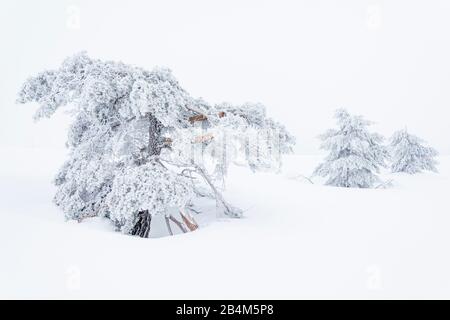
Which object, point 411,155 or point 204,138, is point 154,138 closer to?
point 204,138

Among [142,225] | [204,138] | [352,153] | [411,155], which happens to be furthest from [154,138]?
[411,155]

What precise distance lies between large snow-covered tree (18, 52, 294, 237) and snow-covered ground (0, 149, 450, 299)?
70 cm

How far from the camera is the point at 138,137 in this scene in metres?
8.20

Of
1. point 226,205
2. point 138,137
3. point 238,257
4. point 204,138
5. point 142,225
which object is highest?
point 138,137

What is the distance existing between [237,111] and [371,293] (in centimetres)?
521

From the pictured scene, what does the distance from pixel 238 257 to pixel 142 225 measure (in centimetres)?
311

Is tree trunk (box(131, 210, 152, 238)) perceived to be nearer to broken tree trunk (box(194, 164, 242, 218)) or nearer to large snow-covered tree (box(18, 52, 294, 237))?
large snow-covered tree (box(18, 52, 294, 237))

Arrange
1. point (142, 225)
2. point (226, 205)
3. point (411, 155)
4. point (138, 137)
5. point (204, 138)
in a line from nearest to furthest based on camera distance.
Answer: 1. point (204, 138)
2. point (142, 225)
3. point (226, 205)
4. point (138, 137)
5. point (411, 155)

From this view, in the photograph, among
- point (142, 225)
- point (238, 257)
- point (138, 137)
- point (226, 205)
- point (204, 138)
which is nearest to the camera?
point (238, 257)

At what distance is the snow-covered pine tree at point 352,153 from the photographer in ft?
50.6

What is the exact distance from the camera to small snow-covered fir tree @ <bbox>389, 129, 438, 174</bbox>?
1970 cm

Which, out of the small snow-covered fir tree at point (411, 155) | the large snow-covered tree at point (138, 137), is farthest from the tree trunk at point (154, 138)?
the small snow-covered fir tree at point (411, 155)

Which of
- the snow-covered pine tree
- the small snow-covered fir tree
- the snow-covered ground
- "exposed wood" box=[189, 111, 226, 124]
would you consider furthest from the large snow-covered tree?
the small snow-covered fir tree
